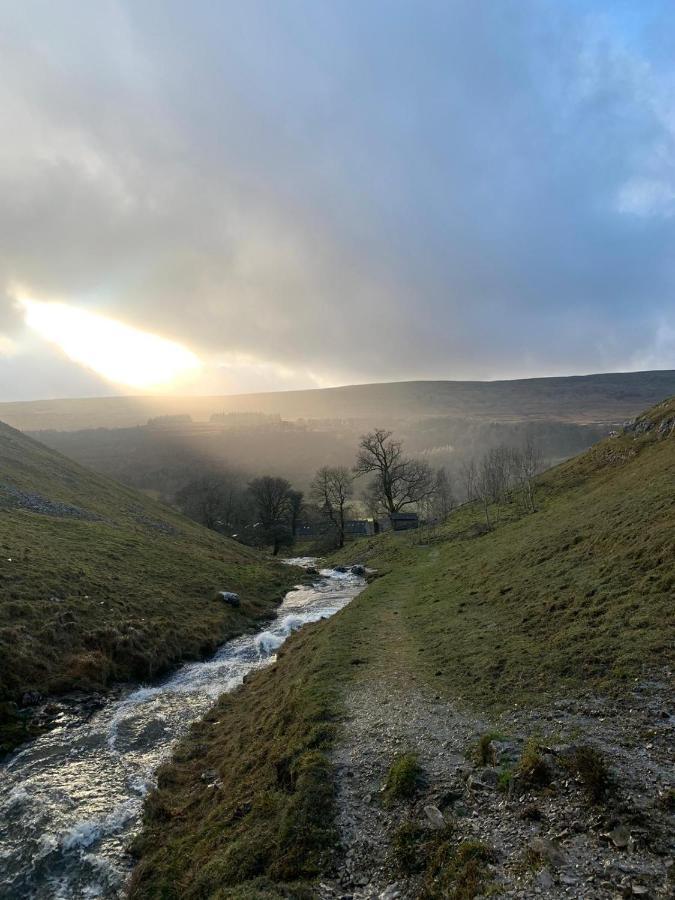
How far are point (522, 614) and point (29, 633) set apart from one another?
22078mm

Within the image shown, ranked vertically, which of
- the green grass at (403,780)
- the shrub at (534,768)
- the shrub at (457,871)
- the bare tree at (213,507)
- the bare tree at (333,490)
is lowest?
the bare tree at (213,507)

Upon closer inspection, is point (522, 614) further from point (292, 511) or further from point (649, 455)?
point (292, 511)

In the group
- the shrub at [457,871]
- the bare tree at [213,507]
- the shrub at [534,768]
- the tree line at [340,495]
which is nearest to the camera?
the shrub at [457,871]

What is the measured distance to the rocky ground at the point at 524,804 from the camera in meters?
7.24

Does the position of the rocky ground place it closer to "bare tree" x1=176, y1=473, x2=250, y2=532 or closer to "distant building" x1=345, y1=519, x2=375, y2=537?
"distant building" x1=345, y1=519, x2=375, y2=537

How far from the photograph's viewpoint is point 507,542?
34.2m

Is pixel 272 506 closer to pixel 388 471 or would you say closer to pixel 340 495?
pixel 340 495

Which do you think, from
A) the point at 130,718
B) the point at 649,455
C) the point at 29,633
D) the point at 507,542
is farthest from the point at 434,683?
the point at 649,455

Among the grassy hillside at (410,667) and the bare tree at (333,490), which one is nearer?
the grassy hillside at (410,667)

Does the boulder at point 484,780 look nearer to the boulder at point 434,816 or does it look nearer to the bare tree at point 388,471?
the boulder at point 434,816

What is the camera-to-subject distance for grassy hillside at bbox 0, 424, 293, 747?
2030cm

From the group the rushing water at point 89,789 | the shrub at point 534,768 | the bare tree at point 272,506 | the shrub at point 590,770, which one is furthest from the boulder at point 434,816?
the bare tree at point 272,506

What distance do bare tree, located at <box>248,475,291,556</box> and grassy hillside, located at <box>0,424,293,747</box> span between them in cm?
3160

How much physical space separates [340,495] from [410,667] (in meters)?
70.7
